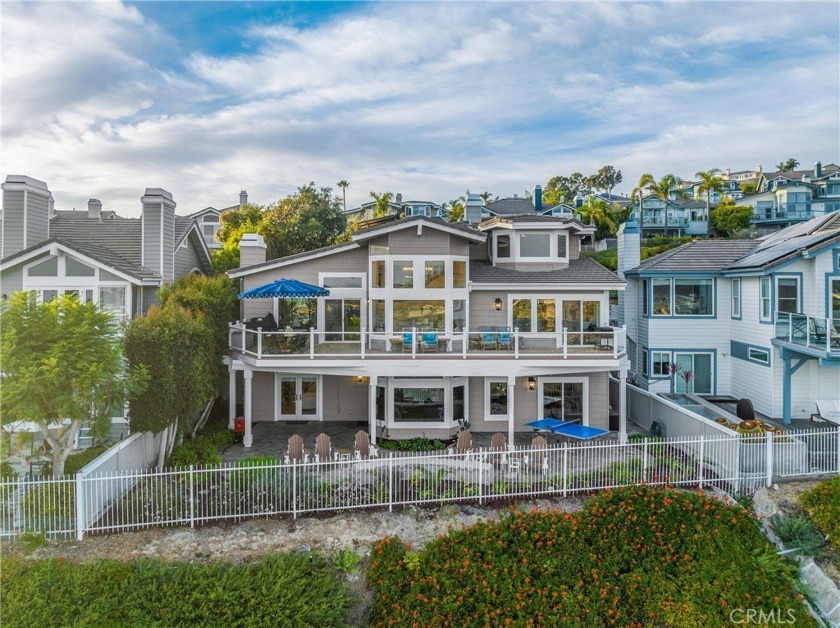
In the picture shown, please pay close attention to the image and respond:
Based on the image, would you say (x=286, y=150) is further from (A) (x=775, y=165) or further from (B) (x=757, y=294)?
(A) (x=775, y=165)

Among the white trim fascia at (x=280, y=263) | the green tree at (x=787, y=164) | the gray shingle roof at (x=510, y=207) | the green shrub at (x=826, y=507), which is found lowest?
the green shrub at (x=826, y=507)

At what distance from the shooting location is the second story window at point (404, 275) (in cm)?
1591

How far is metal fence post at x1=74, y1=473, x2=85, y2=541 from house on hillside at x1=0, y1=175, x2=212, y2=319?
14.9ft

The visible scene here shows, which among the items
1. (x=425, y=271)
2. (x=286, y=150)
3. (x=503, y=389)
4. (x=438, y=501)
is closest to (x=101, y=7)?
(x=425, y=271)

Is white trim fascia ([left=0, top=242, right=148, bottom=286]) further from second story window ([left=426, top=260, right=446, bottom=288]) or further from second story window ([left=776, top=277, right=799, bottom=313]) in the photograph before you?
second story window ([left=776, top=277, right=799, bottom=313])

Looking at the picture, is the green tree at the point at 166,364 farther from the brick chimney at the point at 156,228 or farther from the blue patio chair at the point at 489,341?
the blue patio chair at the point at 489,341

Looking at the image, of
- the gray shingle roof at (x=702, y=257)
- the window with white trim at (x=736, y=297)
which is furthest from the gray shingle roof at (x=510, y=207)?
the window with white trim at (x=736, y=297)

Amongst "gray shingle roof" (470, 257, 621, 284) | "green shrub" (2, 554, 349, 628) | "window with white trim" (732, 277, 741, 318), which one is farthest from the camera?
"window with white trim" (732, 277, 741, 318)

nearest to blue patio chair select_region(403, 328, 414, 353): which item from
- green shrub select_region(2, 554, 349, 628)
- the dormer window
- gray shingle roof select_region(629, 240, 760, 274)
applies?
the dormer window

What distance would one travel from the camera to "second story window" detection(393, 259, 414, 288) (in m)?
15.9

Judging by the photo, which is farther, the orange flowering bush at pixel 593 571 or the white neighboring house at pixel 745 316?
the white neighboring house at pixel 745 316

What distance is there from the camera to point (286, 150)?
23.9 m

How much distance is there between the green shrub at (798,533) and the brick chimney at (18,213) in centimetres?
2212

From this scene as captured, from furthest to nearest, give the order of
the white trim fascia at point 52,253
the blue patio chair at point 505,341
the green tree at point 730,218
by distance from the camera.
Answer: the green tree at point 730,218
the blue patio chair at point 505,341
the white trim fascia at point 52,253
